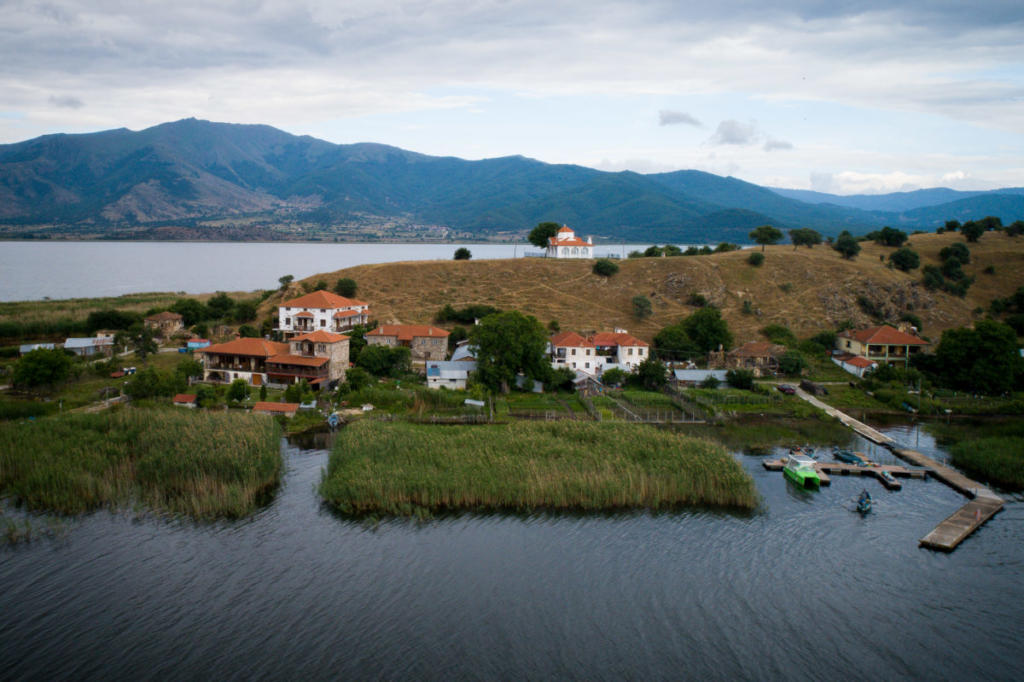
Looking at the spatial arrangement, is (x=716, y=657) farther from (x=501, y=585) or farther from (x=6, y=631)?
(x=6, y=631)

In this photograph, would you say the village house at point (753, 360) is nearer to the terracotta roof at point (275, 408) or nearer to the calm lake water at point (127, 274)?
the terracotta roof at point (275, 408)

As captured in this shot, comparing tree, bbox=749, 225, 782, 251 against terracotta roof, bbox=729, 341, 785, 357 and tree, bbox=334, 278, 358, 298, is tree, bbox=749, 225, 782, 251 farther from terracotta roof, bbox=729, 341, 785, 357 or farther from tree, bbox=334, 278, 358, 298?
tree, bbox=334, 278, 358, 298

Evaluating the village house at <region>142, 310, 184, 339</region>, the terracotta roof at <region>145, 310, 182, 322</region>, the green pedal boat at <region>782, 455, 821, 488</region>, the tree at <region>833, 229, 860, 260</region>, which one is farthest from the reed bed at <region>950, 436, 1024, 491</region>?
the terracotta roof at <region>145, 310, 182, 322</region>

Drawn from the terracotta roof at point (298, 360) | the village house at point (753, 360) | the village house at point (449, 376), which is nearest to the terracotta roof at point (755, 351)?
the village house at point (753, 360)

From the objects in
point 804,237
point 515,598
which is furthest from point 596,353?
point 804,237

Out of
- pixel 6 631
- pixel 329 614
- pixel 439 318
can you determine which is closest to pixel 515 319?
pixel 439 318
